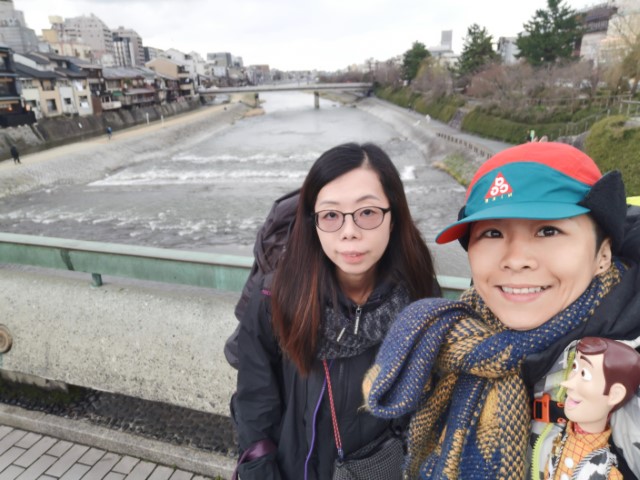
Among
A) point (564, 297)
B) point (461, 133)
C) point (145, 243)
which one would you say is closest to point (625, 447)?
point (564, 297)

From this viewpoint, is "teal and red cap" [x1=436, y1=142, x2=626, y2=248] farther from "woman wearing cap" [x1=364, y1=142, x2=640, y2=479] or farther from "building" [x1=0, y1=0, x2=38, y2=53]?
"building" [x1=0, y1=0, x2=38, y2=53]

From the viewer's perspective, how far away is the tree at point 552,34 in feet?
111

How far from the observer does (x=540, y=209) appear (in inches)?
38.4

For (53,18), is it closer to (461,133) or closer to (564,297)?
(461,133)

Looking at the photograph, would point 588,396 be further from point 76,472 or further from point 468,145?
point 468,145

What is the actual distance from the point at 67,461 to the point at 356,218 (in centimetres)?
276

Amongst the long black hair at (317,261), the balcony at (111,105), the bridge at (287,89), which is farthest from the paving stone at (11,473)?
the bridge at (287,89)

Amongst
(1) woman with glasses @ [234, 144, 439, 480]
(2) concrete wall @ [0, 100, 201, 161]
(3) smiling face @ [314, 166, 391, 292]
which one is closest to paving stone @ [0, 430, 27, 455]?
(1) woman with glasses @ [234, 144, 439, 480]

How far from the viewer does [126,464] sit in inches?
113

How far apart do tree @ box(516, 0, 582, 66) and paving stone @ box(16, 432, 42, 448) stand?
130 ft

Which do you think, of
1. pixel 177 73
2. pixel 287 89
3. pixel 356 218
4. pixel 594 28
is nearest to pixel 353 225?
pixel 356 218

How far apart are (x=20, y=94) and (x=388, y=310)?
129 feet

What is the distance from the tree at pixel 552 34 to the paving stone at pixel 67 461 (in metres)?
39.5

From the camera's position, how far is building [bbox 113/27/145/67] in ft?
360
